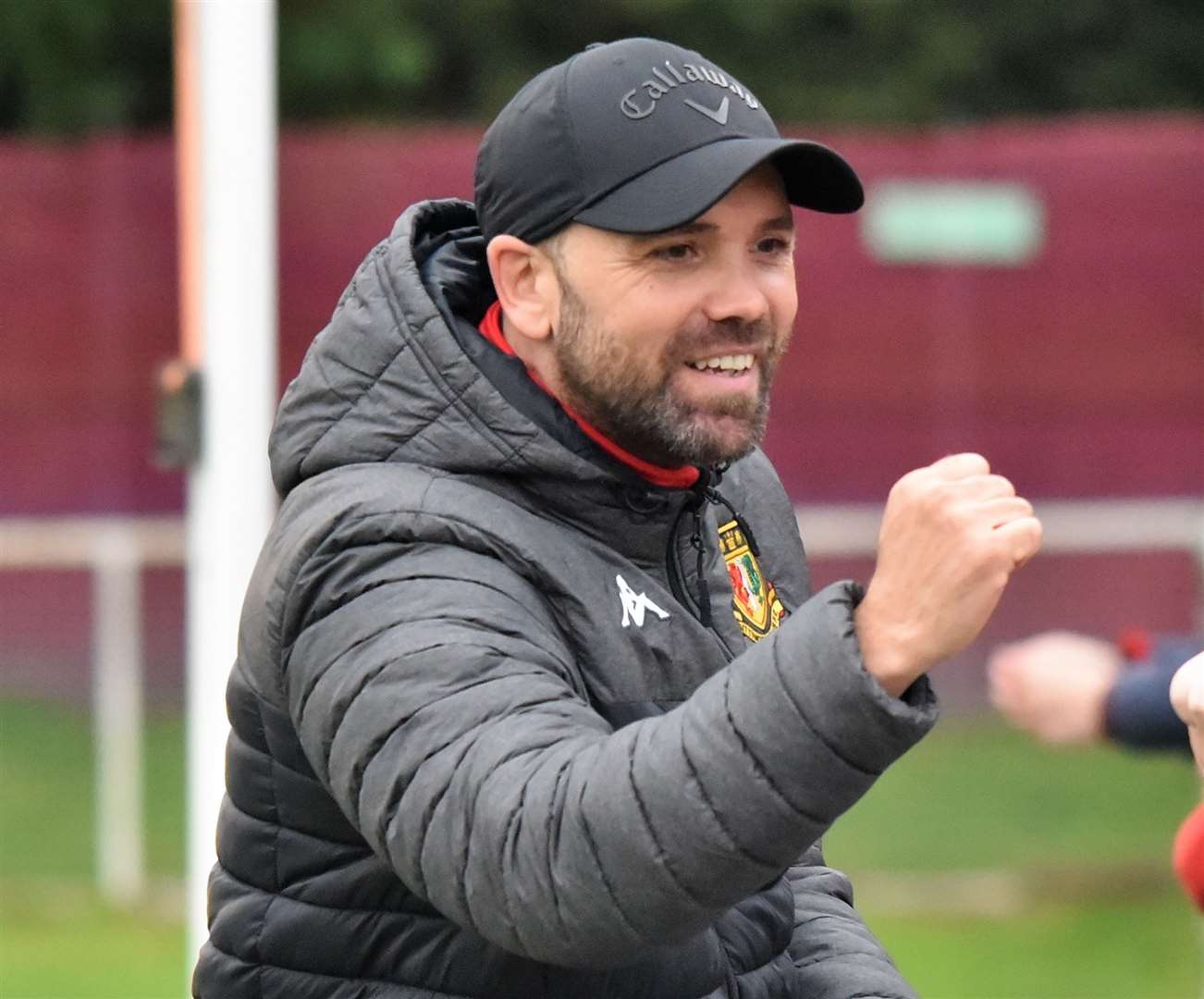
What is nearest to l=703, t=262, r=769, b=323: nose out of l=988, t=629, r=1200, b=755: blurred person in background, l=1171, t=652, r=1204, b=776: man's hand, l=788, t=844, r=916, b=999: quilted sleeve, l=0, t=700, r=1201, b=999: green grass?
l=1171, t=652, r=1204, b=776: man's hand

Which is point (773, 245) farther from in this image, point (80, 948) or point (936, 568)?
point (80, 948)

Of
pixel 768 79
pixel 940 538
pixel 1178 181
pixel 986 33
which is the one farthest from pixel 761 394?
pixel 986 33

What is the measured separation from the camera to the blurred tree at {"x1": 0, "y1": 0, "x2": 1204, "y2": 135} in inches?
464

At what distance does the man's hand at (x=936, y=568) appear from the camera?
7.13ft

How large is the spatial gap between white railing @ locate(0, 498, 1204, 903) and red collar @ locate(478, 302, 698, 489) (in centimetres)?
558

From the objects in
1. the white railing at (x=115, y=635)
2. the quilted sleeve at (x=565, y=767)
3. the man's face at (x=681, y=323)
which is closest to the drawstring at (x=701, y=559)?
the man's face at (x=681, y=323)

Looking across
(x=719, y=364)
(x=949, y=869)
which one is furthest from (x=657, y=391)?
(x=949, y=869)

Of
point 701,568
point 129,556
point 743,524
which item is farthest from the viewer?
point 129,556

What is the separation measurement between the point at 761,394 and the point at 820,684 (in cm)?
55

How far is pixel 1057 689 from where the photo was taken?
4.24 meters

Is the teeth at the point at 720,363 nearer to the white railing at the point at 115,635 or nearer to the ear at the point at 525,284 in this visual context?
the ear at the point at 525,284

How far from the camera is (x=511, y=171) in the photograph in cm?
260

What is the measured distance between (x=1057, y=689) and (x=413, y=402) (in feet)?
6.70

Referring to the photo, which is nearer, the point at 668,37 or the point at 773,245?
the point at 773,245
